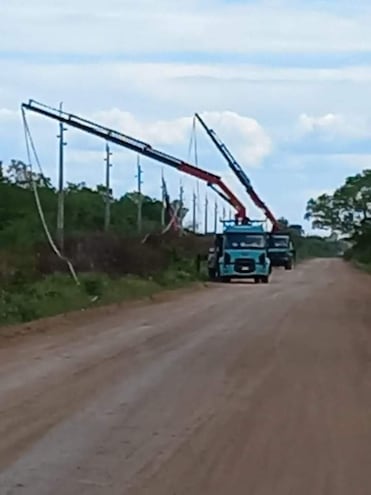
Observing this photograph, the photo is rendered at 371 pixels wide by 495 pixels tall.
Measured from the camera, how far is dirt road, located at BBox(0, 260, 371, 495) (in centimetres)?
1063

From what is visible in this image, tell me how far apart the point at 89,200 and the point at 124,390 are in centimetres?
7561

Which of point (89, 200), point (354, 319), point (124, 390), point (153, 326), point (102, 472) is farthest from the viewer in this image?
→ point (89, 200)

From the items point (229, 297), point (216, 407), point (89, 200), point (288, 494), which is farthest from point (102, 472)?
point (89, 200)

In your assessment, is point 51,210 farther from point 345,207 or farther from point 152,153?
point 345,207

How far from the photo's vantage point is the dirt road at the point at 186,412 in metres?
10.6

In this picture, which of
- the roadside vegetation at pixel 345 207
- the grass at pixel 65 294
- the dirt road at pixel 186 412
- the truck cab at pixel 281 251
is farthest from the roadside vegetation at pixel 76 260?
the roadside vegetation at pixel 345 207

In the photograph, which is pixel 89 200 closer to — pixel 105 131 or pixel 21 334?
pixel 105 131

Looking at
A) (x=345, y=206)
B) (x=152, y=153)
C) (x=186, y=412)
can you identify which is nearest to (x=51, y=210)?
(x=152, y=153)

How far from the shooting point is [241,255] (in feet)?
196

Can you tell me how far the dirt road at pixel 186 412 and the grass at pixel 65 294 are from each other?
8.30 ft

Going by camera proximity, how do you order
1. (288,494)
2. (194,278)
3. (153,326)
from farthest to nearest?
(194,278) < (153,326) < (288,494)

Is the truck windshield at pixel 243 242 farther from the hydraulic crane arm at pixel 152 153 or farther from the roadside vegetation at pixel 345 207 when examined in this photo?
the roadside vegetation at pixel 345 207

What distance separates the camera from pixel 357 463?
11.4 metres

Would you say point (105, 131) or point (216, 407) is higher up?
point (105, 131)
